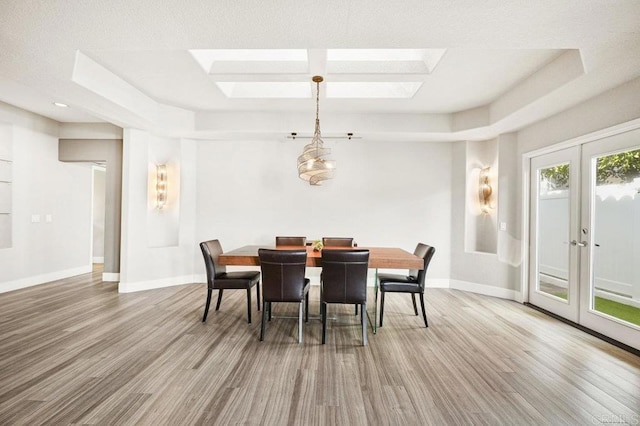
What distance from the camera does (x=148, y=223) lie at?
5.20m

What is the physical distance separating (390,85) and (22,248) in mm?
6290

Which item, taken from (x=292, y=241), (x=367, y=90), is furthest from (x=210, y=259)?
(x=367, y=90)

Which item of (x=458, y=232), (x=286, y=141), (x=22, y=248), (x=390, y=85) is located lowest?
(x=22, y=248)

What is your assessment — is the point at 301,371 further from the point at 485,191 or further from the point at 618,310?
the point at 485,191

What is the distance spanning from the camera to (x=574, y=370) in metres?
2.49

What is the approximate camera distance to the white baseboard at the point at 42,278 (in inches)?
183

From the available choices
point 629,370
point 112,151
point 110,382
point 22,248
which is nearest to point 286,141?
point 112,151

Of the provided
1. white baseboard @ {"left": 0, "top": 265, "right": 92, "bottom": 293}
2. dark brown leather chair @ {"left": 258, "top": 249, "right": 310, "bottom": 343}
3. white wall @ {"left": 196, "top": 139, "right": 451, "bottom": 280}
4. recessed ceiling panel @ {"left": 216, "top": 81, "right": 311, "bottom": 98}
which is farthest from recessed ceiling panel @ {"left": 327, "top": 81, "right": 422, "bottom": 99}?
white baseboard @ {"left": 0, "top": 265, "right": 92, "bottom": 293}

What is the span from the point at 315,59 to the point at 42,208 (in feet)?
17.5

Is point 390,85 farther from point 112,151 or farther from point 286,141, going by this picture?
point 112,151

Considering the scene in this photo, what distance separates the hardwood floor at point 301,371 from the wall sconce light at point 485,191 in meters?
1.94

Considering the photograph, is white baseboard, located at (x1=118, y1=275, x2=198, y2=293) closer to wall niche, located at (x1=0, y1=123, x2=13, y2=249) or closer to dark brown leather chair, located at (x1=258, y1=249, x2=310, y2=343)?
wall niche, located at (x1=0, y1=123, x2=13, y2=249)

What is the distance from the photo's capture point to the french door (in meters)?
2.99

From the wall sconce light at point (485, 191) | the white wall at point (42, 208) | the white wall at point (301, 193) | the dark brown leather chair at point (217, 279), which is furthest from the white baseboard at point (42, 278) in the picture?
the wall sconce light at point (485, 191)
